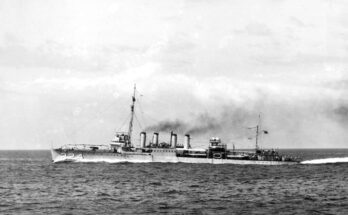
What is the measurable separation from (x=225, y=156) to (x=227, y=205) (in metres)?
67.0

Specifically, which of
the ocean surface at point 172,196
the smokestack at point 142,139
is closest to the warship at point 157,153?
the smokestack at point 142,139

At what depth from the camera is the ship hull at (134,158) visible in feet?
341

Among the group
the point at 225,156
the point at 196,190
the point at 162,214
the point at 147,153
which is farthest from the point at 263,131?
the point at 162,214

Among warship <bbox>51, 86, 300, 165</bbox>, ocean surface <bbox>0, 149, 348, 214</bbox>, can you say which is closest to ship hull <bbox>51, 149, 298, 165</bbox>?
warship <bbox>51, 86, 300, 165</bbox>

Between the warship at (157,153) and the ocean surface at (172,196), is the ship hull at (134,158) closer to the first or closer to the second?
the warship at (157,153)

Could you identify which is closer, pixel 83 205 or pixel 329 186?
pixel 83 205

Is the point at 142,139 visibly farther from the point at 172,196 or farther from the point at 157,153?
the point at 172,196

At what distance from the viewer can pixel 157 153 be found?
106m

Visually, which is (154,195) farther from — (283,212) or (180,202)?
(283,212)

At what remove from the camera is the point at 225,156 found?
109m

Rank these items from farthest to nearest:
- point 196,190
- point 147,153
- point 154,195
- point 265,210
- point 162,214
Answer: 1. point 147,153
2. point 196,190
3. point 154,195
4. point 265,210
5. point 162,214

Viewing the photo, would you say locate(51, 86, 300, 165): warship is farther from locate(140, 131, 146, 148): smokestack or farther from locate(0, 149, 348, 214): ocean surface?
locate(0, 149, 348, 214): ocean surface

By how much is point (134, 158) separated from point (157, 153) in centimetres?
545

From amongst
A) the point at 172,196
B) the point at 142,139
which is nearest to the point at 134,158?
the point at 142,139
